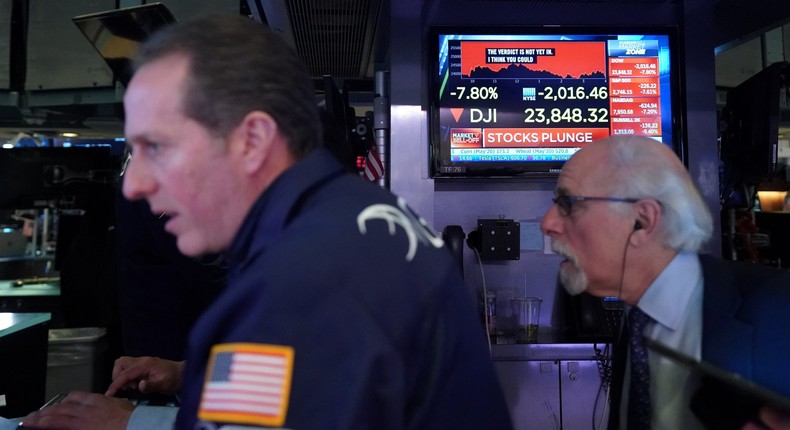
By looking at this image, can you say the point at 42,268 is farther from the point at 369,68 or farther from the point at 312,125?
the point at 312,125

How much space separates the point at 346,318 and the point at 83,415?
795mm

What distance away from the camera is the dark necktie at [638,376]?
1390 millimetres

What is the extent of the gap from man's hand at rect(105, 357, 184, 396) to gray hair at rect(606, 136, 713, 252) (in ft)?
4.37

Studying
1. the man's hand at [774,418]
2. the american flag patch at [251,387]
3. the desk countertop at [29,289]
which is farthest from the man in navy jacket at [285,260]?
the desk countertop at [29,289]

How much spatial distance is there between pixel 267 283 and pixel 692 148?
111 inches

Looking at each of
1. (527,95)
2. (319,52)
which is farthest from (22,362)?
→ (319,52)

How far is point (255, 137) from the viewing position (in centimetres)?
79

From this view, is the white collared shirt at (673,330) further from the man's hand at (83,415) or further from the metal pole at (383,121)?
the metal pole at (383,121)

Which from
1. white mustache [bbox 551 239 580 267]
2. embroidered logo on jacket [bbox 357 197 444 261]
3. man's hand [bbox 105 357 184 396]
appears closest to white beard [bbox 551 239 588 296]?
white mustache [bbox 551 239 580 267]

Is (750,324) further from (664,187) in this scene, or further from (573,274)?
(573,274)

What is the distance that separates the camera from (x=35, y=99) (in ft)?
17.5

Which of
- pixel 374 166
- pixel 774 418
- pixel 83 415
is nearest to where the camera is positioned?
pixel 774 418

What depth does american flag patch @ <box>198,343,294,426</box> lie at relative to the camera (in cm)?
54

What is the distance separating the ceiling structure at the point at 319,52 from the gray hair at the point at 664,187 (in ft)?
5.59
